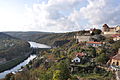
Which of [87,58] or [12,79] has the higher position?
[87,58]

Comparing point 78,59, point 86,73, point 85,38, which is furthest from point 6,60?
point 86,73

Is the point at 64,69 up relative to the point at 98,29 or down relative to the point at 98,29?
down

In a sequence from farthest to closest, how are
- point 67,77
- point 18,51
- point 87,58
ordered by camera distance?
1. point 18,51
2. point 87,58
3. point 67,77

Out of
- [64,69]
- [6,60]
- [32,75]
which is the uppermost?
[64,69]

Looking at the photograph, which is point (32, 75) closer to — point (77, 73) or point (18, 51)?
point (77, 73)

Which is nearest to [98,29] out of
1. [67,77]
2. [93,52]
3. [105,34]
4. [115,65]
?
[105,34]

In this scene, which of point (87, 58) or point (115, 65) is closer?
point (115, 65)

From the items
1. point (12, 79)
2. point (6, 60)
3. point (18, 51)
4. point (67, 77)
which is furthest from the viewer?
point (18, 51)

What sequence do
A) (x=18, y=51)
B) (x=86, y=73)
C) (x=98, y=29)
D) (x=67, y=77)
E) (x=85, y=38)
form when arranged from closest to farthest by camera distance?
1. (x=67, y=77)
2. (x=86, y=73)
3. (x=85, y=38)
4. (x=98, y=29)
5. (x=18, y=51)

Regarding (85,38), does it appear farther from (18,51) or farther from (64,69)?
(18,51)
